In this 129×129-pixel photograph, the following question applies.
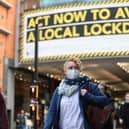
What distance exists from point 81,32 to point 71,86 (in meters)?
26.9

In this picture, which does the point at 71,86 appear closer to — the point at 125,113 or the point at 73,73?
the point at 73,73

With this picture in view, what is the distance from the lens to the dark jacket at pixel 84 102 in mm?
5410

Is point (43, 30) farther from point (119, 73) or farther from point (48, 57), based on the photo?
point (119, 73)

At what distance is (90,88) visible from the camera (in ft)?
18.2

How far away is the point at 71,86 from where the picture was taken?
5492 millimetres

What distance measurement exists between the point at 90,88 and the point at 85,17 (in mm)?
26975

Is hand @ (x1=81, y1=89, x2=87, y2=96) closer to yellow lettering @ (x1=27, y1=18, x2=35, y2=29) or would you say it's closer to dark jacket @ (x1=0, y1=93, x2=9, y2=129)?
dark jacket @ (x1=0, y1=93, x2=9, y2=129)

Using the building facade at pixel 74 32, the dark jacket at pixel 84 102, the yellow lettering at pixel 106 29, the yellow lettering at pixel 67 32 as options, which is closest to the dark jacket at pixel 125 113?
the dark jacket at pixel 84 102

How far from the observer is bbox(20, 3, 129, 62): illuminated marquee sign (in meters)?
31.5

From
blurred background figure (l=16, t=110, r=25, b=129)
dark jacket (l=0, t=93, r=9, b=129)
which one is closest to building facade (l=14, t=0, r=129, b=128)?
blurred background figure (l=16, t=110, r=25, b=129)

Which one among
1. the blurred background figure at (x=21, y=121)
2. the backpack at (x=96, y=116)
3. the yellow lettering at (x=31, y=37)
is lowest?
the blurred background figure at (x=21, y=121)

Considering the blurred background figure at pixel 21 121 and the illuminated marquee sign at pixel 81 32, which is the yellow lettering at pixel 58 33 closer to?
the illuminated marquee sign at pixel 81 32

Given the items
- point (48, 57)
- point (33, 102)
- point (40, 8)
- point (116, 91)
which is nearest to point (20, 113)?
point (48, 57)

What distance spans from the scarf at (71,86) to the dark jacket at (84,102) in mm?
54
